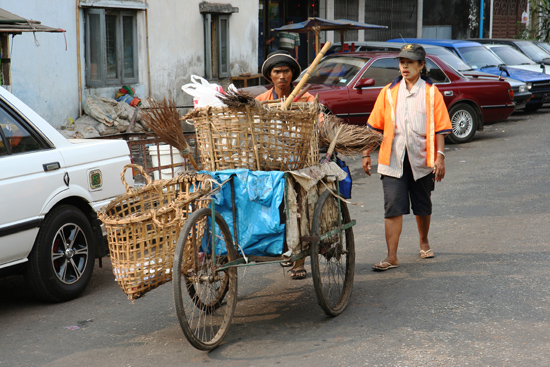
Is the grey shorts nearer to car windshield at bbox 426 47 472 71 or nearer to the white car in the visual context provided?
the white car

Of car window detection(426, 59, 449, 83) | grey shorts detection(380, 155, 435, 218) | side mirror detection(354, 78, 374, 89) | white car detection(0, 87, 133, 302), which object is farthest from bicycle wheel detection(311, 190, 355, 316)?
car window detection(426, 59, 449, 83)

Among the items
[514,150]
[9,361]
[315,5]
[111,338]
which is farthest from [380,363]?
[315,5]

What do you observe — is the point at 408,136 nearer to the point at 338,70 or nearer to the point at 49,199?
the point at 49,199

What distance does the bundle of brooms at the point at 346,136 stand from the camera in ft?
16.5

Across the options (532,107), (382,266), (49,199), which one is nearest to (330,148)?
(382,266)

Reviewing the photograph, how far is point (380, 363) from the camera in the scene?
3986 mm

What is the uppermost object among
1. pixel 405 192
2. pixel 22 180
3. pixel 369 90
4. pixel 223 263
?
pixel 369 90

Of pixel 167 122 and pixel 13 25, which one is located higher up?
pixel 13 25

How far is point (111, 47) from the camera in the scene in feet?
47.2

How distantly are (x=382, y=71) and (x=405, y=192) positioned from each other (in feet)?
22.5

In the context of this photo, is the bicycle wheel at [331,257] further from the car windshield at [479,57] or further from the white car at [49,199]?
the car windshield at [479,57]

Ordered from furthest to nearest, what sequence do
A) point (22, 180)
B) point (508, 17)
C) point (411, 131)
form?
point (508, 17)
point (411, 131)
point (22, 180)

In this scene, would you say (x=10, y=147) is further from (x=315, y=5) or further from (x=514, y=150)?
(x=315, y=5)

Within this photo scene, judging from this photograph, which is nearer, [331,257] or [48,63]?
[331,257]
